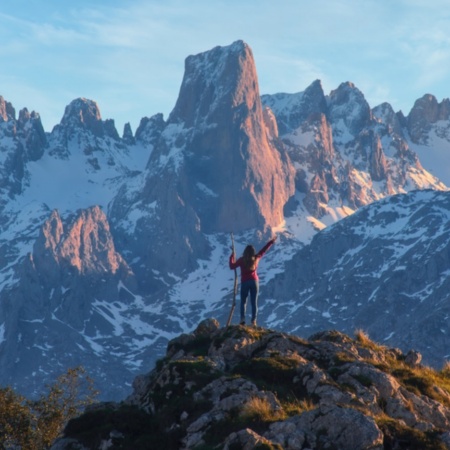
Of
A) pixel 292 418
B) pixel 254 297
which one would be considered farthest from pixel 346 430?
pixel 254 297

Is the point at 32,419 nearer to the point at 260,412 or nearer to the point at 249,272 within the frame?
the point at 249,272

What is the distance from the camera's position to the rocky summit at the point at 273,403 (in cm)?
2758

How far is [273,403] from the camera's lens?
31438 mm

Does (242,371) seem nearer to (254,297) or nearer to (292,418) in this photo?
(292,418)

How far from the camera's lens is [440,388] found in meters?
36.3

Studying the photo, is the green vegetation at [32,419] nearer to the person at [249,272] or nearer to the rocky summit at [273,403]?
the rocky summit at [273,403]

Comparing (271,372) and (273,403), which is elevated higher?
(271,372)

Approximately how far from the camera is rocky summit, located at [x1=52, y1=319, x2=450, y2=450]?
27578 millimetres

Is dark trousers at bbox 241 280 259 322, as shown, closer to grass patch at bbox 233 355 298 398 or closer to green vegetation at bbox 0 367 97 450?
grass patch at bbox 233 355 298 398

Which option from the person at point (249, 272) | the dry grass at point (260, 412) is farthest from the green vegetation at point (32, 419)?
the dry grass at point (260, 412)

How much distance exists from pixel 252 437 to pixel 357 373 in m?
8.36

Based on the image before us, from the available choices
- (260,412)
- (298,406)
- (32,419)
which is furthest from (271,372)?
(32,419)

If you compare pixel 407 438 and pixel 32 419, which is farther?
pixel 32 419

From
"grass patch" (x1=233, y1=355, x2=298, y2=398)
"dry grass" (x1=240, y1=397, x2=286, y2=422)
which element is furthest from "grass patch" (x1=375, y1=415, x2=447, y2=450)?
"grass patch" (x1=233, y1=355, x2=298, y2=398)
